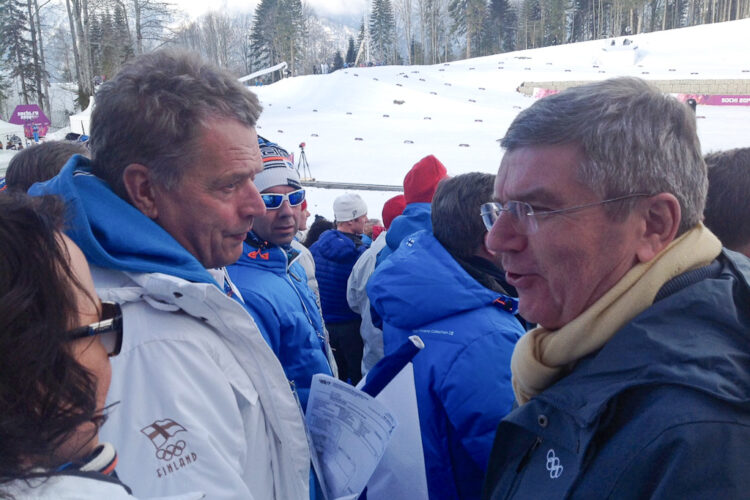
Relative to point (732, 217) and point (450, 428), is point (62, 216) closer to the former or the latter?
point (450, 428)

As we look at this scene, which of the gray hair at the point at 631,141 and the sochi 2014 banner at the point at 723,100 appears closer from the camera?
the gray hair at the point at 631,141

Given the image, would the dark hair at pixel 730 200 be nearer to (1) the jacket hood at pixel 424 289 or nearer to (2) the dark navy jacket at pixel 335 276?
(1) the jacket hood at pixel 424 289

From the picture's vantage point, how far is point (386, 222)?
5023mm

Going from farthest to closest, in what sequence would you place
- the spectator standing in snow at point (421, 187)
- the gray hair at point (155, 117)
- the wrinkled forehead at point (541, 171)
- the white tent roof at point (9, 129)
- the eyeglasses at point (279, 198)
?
the white tent roof at point (9, 129) < the spectator standing in snow at point (421, 187) < the eyeglasses at point (279, 198) < the gray hair at point (155, 117) < the wrinkled forehead at point (541, 171)

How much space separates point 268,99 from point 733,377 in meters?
36.5

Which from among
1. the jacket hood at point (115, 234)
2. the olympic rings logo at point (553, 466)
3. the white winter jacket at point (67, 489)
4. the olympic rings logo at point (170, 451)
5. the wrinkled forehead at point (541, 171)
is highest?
the wrinkled forehead at point (541, 171)

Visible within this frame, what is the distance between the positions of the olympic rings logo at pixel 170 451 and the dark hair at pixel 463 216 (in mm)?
1401

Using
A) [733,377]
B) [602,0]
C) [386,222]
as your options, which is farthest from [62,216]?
[602,0]

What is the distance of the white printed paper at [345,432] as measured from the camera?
5.23 ft

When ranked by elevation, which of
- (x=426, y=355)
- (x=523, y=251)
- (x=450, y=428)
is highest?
(x=523, y=251)

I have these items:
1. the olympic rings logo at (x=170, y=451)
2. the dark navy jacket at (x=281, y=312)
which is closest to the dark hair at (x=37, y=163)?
the dark navy jacket at (x=281, y=312)

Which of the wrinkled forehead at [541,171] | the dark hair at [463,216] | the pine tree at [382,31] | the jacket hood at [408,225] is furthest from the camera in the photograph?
the pine tree at [382,31]

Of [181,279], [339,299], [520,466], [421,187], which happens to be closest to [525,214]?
[520,466]

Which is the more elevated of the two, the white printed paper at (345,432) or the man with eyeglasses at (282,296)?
the man with eyeglasses at (282,296)
